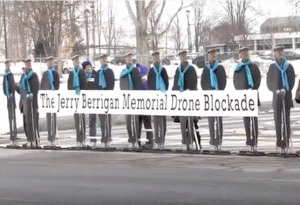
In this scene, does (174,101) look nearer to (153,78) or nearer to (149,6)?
(153,78)

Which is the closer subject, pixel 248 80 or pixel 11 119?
pixel 248 80

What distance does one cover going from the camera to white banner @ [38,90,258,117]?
42.4ft

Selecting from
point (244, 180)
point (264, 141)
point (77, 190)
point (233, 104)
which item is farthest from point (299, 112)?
point (77, 190)

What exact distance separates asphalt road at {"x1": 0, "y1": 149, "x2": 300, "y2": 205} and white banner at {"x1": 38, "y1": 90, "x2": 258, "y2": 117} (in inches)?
38.8

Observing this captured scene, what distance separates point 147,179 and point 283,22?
557cm

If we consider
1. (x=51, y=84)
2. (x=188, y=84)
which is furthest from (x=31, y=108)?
(x=188, y=84)

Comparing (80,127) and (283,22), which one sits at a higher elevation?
(283,22)

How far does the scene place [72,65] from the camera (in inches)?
588

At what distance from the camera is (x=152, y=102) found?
547 inches

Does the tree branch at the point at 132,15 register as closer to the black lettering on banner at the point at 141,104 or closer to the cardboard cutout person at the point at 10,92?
the cardboard cutout person at the point at 10,92

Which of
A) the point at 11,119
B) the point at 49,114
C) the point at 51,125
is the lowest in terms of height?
the point at 51,125

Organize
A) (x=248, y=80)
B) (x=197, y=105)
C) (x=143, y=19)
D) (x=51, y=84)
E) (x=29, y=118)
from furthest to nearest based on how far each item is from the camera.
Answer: (x=143, y=19) < (x=29, y=118) < (x=51, y=84) < (x=197, y=105) < (x=248, y=80)

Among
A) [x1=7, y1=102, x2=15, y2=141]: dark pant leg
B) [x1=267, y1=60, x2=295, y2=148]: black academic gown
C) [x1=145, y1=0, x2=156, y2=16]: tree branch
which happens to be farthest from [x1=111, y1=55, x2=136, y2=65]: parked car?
[x1=145, y1=0, x2=156, y2=16]: tree branch

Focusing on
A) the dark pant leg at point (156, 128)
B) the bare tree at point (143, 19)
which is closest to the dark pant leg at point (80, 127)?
the dark pant leg at point (156, 128)
